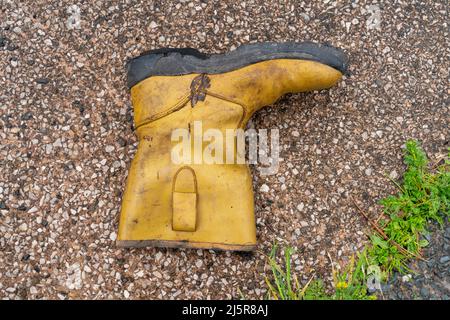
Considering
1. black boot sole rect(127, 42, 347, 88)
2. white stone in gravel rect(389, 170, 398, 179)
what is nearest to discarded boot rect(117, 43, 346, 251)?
black boot sole rect(127, 42, 347, 88)

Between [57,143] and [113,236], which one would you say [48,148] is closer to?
[57,143]

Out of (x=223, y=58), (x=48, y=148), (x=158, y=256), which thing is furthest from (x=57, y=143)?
(x=223, y=58)

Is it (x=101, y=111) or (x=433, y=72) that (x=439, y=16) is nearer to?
(x=433, y=72)

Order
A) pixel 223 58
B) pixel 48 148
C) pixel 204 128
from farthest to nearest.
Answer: pixel 48 148
pixel 223 58
pixel 204 128

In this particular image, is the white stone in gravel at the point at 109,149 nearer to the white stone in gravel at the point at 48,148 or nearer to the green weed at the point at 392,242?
the white stone in gravel at the point at 48,148

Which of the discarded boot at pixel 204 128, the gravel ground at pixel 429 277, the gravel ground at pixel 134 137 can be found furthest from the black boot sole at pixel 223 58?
the gravel ground at pixel 429 277

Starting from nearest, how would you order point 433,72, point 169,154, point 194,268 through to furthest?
1. point 169,154
2. point 194,268
3. point 433,72

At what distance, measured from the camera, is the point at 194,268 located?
3.01 meters

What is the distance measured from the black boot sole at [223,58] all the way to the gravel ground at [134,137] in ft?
0.85

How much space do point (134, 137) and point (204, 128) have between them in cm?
49

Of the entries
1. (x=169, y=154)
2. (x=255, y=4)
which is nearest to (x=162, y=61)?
(x=169, y=154)

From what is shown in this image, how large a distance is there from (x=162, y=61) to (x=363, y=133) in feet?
3.74

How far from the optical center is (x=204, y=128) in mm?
2832
